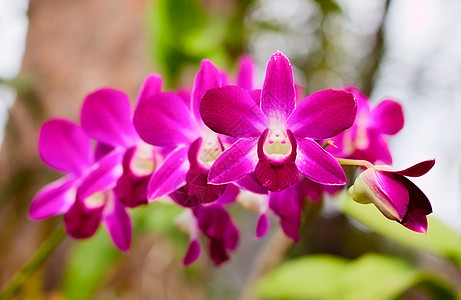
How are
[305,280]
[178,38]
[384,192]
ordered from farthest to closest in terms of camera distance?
[178,38], [305,280], [384,192]

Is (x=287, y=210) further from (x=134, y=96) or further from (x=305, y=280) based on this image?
(x=134, y=96)

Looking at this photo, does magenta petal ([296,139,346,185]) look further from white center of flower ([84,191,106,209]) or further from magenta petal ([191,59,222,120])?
white center of flower ([84,191,106,209])

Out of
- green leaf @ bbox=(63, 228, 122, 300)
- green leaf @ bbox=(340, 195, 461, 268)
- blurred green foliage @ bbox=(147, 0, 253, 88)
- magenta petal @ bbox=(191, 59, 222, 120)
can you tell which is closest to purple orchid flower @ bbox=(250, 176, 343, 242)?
magenta petal @ bbox=(191, 59, 222, 120)

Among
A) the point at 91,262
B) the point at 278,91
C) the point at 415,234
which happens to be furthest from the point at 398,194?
the point at 91,262

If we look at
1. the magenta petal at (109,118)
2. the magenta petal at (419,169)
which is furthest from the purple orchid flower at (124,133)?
the magenta petal at (419,169)

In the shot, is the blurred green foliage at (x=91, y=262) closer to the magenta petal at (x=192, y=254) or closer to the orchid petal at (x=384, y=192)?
the magenta petal at (x=192, y=254)
